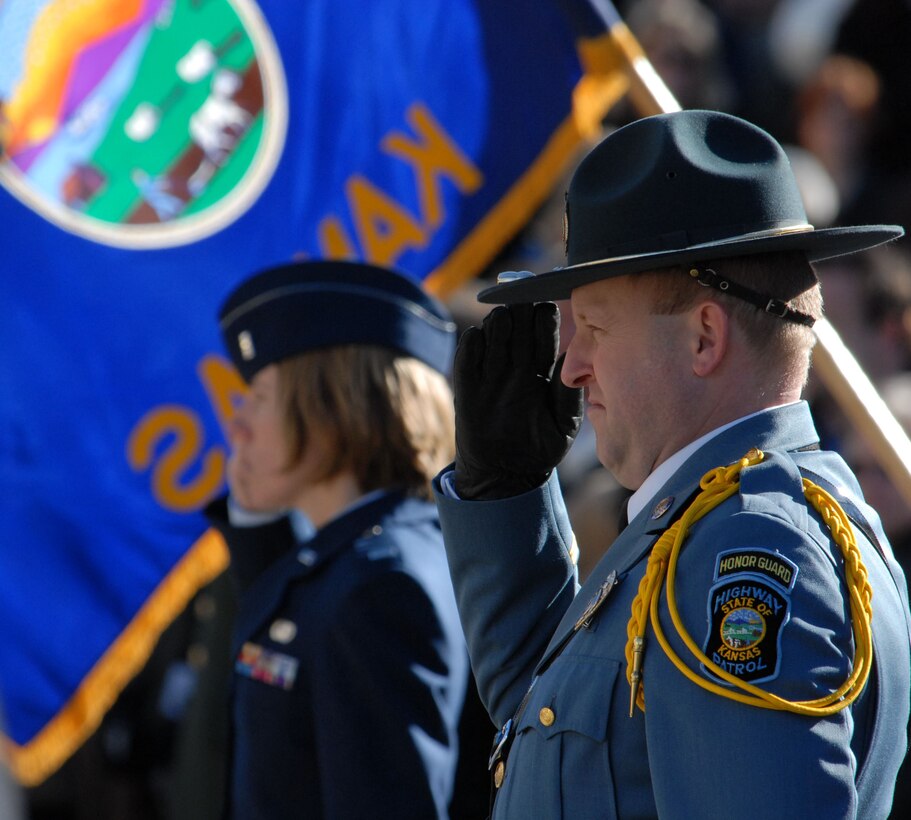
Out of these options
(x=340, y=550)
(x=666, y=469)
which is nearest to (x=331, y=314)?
(x=340, y=550)

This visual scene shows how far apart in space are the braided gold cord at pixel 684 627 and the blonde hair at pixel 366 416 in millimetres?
1383

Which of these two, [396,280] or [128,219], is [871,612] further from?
[128,219]

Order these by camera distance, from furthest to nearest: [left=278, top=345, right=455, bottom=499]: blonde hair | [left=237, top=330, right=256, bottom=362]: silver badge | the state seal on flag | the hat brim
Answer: the state seal on flag < [left=237, top=330, right=256, bottom=362]: silver badge < [left=278, top=345, right=455, bottom=499]: blonde hair < the hat brim

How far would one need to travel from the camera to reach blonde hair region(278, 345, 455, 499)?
3.10 meters

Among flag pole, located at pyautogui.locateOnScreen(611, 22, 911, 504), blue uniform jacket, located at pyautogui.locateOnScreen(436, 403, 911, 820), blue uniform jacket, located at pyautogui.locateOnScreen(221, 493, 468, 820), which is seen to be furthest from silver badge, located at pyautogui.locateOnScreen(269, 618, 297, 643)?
flag pole, located at pyautogui.locateOnScreen(611, 22, 911, 504)

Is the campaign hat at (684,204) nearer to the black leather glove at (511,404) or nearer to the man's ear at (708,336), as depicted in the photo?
the man's ear at (708,336)

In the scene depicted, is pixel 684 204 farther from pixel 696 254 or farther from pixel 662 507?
pixel 662 507

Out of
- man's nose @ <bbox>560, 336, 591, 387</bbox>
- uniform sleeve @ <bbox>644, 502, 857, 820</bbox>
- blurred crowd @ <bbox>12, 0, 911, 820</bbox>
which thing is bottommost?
blurred crowd @ <bbox>12, 0, 911, 820</bbox>

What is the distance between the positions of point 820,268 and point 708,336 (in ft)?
10.6

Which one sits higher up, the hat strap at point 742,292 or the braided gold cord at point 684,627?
the hat strap at point 742,292

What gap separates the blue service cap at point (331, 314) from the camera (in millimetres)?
3162

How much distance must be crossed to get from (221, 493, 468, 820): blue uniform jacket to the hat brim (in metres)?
0.90

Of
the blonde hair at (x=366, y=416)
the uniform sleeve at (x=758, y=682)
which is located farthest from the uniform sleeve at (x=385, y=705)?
the uniform sleeve at (x=758, y=682)

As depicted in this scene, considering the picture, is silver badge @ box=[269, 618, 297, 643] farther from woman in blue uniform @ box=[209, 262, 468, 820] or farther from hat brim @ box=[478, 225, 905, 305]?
hat brim @ box=[478, 225, 905, 305]
